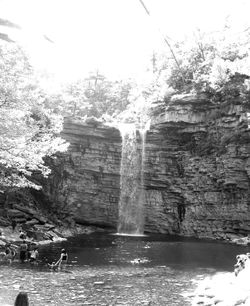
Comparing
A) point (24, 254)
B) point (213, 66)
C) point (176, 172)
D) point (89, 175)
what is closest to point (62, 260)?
point (24, 254)

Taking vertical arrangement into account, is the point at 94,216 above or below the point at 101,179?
below

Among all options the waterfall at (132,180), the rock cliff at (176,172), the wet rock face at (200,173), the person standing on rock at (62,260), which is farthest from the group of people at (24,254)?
the wet rock face at (200,173)

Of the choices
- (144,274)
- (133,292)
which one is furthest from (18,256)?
(133,292)

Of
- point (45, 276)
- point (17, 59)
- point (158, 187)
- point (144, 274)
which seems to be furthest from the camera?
point (158, 187)

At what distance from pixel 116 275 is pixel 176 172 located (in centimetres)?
2525

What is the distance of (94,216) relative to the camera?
146ft

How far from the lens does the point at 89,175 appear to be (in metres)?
44.2

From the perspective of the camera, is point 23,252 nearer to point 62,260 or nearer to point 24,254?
point 24,254

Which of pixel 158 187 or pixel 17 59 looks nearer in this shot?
pixel 17 59

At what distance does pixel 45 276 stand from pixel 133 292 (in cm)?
473

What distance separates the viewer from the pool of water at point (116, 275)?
48.1ft

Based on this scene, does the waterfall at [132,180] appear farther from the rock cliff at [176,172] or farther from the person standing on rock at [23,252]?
the person standing on rock at [23,252]

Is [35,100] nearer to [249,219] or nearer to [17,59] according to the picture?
[17,59]

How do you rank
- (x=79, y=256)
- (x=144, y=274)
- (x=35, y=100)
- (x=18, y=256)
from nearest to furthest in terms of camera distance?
1. (x=35, y=100)
2. (x=144, y=274)
3. (x=18, y=256)
4. (x=79, y=256)
